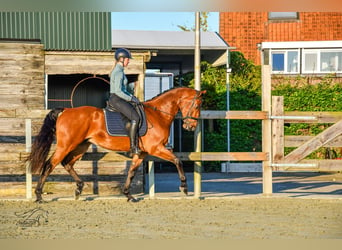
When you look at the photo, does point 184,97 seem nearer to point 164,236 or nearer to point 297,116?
point 297,116

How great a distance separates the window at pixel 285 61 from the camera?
92.8ft

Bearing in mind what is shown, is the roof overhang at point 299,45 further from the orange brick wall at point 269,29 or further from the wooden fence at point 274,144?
the wooden fence at point 274,144

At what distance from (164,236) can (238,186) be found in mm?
8170

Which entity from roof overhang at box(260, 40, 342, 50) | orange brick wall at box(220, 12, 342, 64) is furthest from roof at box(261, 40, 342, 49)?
orange brick wall at box(220, 12, 342, 64)

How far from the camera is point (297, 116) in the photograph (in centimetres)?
1256

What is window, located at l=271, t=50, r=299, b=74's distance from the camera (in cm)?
2830

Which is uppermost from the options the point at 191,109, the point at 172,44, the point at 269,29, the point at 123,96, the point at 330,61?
the point at 269,29

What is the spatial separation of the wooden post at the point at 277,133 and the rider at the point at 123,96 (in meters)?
2.48

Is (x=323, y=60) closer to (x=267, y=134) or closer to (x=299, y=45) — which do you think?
(x=299, y=45)

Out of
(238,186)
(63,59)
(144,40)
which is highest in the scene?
(144,40)

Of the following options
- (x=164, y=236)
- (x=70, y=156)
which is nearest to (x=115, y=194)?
(x=70, y=156)

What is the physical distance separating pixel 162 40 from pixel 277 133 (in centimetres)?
1206

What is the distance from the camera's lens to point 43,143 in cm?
1177

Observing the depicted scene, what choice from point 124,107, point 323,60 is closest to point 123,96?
point 124,107
